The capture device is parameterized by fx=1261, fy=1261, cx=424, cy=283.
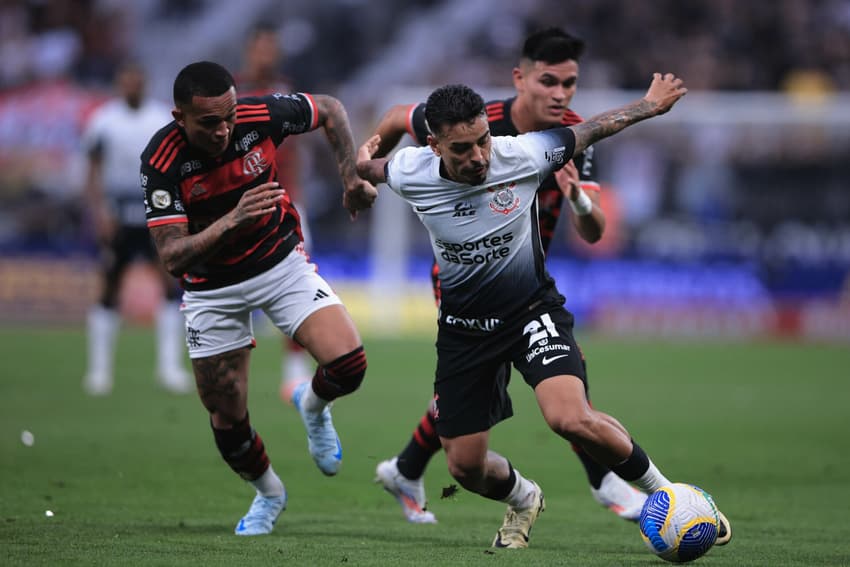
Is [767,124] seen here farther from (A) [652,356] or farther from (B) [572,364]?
(B) [572,364]

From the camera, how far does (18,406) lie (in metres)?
11.9

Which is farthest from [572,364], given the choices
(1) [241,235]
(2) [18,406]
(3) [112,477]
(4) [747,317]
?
(4) [747,317]

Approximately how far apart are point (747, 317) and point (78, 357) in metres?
11.1

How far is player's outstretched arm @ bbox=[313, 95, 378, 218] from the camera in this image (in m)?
6.84

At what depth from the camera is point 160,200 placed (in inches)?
250

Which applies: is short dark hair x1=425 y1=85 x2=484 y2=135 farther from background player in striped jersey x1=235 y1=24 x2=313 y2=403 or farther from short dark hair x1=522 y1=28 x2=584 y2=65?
background player in striped jersey x1=235 y1=24 x2=313 y2=403

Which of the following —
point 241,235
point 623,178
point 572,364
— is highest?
point 241,235

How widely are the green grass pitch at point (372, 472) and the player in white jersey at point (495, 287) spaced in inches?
17.5

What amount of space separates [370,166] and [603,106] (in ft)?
52.1

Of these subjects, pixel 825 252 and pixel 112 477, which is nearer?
pixel 112 477

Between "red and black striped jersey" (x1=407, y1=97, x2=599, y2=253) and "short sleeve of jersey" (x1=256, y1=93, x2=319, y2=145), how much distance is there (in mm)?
585

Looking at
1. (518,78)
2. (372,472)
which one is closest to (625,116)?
(518,78)

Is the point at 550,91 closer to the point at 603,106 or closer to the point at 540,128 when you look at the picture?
the point at 540,128

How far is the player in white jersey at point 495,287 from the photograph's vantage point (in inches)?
236
